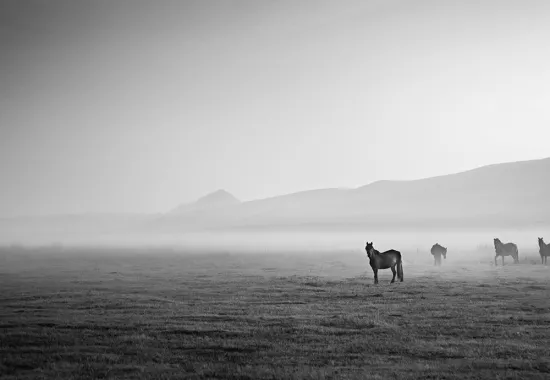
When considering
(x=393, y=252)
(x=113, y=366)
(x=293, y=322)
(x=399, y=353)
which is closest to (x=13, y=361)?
(x=113, y=366)

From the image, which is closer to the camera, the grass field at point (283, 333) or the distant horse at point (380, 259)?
the grass field at point (283, 333)

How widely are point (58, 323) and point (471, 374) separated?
18749 millimetres

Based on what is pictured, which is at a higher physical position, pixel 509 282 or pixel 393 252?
pixel 393 252

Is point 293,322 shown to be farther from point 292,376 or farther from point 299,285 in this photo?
point 299,285

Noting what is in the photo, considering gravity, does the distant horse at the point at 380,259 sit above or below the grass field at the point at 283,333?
above

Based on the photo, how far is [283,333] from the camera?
70.6 ft

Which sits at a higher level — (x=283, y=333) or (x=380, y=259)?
(x=380, y=259)

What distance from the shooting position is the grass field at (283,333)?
1636 cm

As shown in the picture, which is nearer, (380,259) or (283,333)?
(283,333)

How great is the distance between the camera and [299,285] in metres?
40.7

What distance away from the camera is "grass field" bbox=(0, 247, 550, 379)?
16359mm

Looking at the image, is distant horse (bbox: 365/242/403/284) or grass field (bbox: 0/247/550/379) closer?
grass field (bbox: 0/247/550/379)

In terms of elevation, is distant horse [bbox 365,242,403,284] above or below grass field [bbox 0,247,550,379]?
above

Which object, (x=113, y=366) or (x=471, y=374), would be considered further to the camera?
(x=113, y=366)
